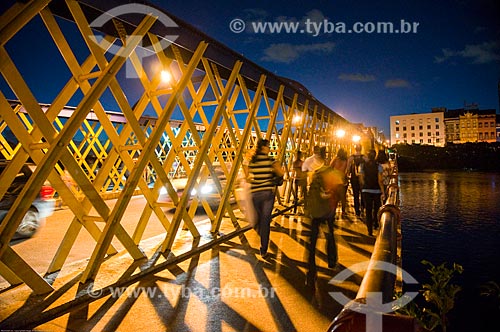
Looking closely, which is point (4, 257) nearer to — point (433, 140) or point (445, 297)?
point (445, 297)

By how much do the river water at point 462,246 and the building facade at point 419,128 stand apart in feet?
266

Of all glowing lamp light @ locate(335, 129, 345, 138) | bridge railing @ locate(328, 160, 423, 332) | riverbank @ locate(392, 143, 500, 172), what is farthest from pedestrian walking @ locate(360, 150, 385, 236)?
riverbank @ locate(392, 143, 500, 172)

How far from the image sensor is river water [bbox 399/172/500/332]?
5607 millimetres

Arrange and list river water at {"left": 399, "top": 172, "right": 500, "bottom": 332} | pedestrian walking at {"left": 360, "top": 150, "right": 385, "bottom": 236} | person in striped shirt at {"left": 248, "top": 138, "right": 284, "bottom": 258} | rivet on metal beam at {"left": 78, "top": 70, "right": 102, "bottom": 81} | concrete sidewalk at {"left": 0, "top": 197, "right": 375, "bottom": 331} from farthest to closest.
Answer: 1. pedestrian walking at {"left": 360, "top": 150, "right": 385, "bottom": 236}
2. river water at {"left": 399, "top": 172, "right": 500, "bottom": 332}
3. person in striped shirt at {"left": 248, "top": 138, "right": 284, "bottom": 258}
4. rivet on metal beam at {"left": 78, "top": 70, "right": 102, "bottom": 81}
5. concrete sidewalk at {"left": 0, "top": 197, "right": 375, "bottom": 331}

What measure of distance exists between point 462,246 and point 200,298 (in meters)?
7.78

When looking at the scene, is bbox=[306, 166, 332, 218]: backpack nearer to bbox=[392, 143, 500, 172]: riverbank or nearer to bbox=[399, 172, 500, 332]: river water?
bbox=[399, 172, 500, 332]: river water

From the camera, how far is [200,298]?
346 cm

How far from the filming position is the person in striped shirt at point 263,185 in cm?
466

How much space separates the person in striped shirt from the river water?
3580 mm

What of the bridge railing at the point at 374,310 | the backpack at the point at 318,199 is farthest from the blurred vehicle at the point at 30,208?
the bridge railing at the point at 374,310

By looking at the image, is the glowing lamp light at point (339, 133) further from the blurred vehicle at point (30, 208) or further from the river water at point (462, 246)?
the blurred vehicle at point (30, 208)

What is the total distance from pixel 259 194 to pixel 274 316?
1.91 m

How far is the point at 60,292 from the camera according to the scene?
3.55m

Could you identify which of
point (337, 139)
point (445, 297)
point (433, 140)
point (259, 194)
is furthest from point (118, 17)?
point (433, 140)
